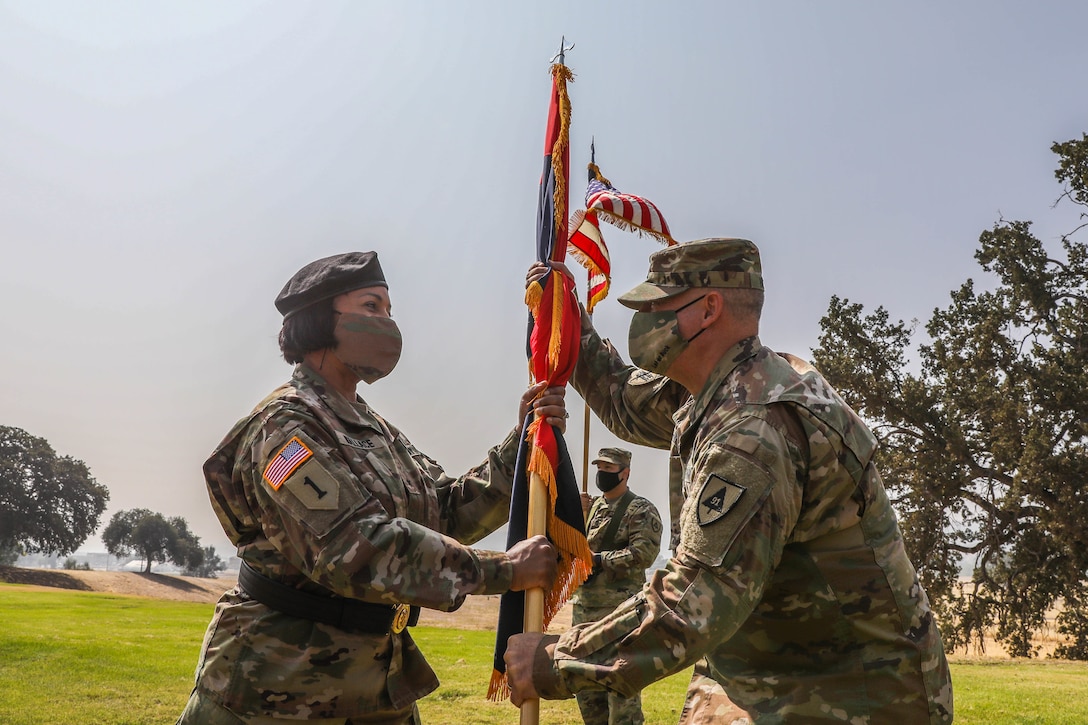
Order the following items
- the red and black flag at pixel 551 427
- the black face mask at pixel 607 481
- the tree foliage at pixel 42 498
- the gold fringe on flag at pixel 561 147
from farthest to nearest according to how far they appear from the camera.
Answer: the tree foliage at pixel 42 498, the black face mask at pixel 607 481, the gold fringe on flag at pixel 561 147, the red and black flag at pixel 551 427

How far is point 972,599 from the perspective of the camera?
76.7 feet

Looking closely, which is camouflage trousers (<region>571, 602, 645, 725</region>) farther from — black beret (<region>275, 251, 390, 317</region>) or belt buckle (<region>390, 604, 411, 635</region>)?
black beret (<region>275, 251, 390, 317</region>)

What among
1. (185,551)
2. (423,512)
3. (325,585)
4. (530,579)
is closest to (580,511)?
(530,579)

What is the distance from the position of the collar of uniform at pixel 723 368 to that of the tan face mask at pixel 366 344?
53.3 inches

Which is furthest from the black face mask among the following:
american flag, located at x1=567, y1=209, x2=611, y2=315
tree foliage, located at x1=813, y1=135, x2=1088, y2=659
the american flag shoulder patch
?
tree foliage, located at x1=813, y1=135, x2=1088, y2=659

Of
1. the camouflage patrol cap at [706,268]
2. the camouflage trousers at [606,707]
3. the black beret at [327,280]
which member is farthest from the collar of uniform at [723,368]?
the camouflage trousers at [606,707]

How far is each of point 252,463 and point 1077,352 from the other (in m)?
25.8

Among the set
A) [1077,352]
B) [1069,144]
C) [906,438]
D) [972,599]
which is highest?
[1069,144]

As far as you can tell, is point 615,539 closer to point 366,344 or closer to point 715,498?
point 366,344

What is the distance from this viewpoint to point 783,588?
2.83 metres

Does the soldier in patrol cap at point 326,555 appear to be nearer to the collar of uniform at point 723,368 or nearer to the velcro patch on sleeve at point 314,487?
the velcro patch on sleeve at point 314,487

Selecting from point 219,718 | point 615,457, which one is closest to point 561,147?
point 219,718

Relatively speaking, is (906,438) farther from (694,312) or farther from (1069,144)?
(694,312)

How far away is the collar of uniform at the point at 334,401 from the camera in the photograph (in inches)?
134
